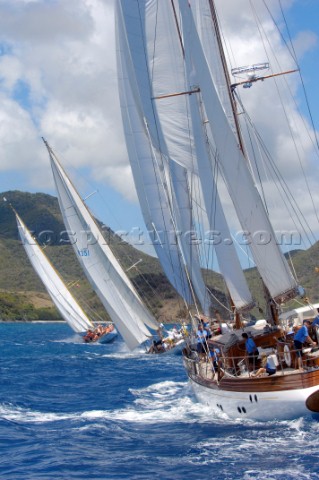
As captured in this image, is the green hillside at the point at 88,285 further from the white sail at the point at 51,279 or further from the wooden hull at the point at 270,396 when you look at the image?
the wooden hull at the point at 270,396

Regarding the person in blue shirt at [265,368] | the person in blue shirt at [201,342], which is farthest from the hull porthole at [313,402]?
the person in blue shirt at [201,342]

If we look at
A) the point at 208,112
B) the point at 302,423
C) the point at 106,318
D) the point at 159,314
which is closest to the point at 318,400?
the point at 302,423

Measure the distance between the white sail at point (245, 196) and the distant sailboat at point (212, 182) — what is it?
1.3 inches

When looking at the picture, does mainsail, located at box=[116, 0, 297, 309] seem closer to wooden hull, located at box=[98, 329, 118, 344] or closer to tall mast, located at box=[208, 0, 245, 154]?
tall mast, located at box=[208, 0, 245, 154]

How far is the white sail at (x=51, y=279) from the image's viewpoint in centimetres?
6425

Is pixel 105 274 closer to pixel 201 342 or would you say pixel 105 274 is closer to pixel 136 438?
pixel 201 342

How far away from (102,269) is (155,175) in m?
11.2

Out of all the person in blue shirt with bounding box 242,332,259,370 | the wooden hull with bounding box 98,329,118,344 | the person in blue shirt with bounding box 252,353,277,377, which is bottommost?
the wooden hull with bounding box 98,329,118,344

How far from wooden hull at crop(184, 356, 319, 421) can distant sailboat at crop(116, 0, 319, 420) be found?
3cm

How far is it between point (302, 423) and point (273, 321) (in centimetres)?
546

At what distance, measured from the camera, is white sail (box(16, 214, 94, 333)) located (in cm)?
6425

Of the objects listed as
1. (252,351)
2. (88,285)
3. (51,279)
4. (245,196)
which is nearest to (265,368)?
(252,351)

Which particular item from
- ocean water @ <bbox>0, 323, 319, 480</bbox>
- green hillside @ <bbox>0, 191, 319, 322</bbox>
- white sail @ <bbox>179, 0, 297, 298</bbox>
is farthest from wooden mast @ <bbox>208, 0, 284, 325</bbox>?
green hillside @ <bbox>0, 191, 319, 322</bbox>

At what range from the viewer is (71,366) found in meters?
41.8
